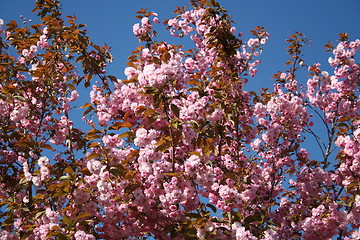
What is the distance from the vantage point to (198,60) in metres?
5.81

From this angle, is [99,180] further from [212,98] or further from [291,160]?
[291,160]

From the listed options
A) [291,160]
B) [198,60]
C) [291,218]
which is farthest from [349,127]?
[198,60]

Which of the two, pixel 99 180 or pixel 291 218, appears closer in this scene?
pixel 99 180

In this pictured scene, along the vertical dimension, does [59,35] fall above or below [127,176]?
above

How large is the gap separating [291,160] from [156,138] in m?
2.72

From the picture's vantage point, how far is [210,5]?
5.95m

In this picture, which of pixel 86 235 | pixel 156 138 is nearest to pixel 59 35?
pixel 156 138

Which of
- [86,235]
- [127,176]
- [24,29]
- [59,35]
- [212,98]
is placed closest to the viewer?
[86,235]

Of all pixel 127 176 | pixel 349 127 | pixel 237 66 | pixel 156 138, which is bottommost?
pixel 127 176

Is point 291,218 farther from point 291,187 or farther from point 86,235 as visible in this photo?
point 86,235

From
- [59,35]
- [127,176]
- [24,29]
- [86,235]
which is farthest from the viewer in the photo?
[24,29]

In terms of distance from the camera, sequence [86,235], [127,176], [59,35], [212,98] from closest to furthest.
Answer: [86,235] < [127,176] < [212,98] < [59,35]

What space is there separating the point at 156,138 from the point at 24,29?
11.1 feet

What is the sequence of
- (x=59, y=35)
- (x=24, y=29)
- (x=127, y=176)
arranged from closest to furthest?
1. (x=127, y=176)
2. (x=59, y=35)
3. (x=24, y=29)
